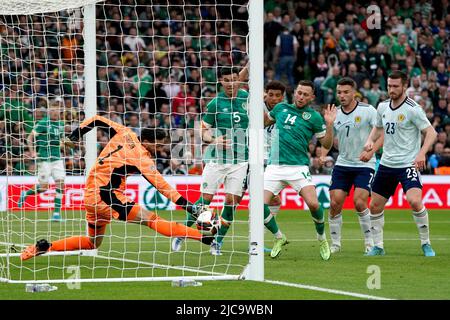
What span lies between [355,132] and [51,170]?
8.00m

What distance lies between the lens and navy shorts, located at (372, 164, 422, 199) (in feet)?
42.6

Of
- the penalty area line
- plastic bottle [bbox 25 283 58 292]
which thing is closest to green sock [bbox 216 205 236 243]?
the penalty area line

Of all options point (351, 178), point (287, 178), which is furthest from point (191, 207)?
point (351, 178)

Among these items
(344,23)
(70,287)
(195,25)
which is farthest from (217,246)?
(344,23)

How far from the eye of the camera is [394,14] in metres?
30.4

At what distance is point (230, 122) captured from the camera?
1370 cm

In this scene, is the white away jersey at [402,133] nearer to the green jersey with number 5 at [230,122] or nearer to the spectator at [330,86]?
the green jersey with number 5 at [230,122]

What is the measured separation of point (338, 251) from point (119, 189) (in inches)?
152

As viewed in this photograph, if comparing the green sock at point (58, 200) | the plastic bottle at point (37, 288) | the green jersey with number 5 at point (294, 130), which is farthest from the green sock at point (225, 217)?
the green sock at point (58, 200)

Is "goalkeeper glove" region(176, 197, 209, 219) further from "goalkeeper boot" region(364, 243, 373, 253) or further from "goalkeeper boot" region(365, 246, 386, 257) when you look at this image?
"goalkeeper boot" region(364, 243, 373, 253)

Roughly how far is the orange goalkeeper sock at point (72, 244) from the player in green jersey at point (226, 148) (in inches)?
88.4

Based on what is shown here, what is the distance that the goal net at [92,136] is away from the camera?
11.4m

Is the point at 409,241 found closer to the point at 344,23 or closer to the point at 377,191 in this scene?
the point at 377,191

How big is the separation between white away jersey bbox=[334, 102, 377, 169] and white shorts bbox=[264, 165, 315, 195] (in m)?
0.92
